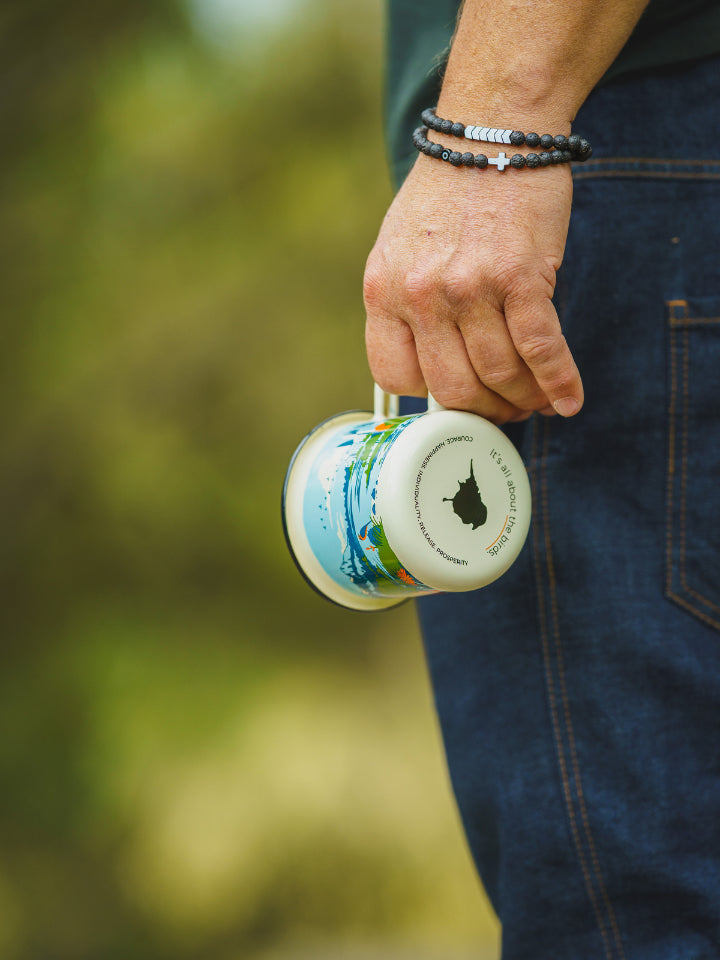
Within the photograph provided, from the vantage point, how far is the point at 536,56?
0.65 meters

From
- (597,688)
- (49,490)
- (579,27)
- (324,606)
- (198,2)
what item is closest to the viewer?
(579,27)

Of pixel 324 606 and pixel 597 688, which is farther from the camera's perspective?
pixel 324 606

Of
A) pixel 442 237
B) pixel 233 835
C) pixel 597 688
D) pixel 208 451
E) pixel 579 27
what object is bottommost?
pixel 233 835

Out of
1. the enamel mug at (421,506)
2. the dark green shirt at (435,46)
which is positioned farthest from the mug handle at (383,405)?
the dark green shirt at (435,46)

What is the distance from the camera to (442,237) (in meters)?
0.67

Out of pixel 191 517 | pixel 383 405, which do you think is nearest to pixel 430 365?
pixel 383 405

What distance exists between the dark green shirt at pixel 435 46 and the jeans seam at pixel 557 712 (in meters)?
0.33

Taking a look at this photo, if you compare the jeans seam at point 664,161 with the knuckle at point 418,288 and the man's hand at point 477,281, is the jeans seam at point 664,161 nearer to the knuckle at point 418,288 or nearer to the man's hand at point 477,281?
the man's hand at point 477,281

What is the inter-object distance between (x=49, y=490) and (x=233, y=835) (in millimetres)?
1227

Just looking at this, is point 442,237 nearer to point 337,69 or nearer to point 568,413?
point 568,413

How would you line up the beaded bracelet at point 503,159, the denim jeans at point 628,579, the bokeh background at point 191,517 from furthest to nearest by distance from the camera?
the bokeh background at point 191,517, the denim jeans at point 628,579, the beaded bracelet at point 503,159

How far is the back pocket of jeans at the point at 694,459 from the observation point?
2.46 ft

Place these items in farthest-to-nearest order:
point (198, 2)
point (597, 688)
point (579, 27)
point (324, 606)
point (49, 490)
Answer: point (324, 606) < point (49, 490) < point (198, 2) < point (597, 688) < point (579, 27)

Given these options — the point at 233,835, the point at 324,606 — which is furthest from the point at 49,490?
the point at 233,835
